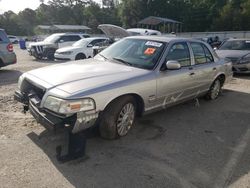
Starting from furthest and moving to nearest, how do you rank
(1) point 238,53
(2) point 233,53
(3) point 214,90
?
(2) point 233,53, (1) point 238,53, (3) point 214,90

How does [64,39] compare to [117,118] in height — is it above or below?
above

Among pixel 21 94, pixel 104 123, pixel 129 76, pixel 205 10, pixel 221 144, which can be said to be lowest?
pixel 221 144

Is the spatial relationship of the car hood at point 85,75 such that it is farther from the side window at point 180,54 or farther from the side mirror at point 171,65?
the side window at point 180,54

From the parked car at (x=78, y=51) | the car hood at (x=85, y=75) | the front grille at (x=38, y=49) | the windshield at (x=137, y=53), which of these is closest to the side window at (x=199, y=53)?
the windshield at (x=137, y=53)

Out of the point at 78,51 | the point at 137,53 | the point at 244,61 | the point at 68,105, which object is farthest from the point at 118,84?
the point at 78,51

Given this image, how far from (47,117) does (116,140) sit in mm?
1188

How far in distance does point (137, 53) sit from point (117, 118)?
1501mm

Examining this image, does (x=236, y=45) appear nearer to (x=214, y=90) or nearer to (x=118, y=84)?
(x=214, y=90)

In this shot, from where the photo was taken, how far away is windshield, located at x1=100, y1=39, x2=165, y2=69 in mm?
4770

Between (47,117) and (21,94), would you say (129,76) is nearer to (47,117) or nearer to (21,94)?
(47,117)

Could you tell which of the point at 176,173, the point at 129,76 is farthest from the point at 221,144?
the point at 129,76

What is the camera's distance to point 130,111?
436 centimetres

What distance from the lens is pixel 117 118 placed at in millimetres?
4094

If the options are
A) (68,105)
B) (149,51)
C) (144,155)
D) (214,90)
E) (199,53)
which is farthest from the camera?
(214,90)
